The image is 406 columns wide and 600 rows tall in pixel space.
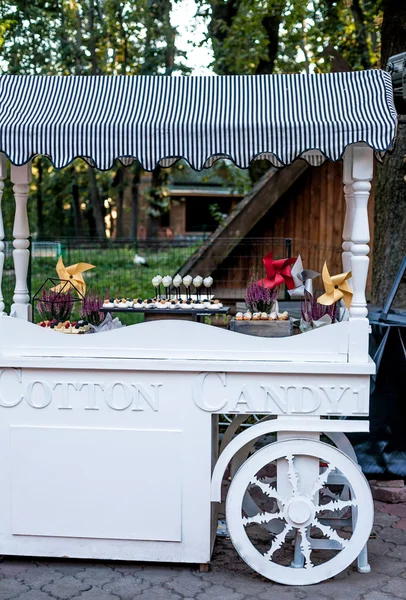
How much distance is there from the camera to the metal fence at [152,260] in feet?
30.1

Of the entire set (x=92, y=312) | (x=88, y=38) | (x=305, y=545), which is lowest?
(x=305, y=545)

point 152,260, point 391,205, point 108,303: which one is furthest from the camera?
point 152,260

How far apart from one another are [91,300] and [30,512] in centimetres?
129

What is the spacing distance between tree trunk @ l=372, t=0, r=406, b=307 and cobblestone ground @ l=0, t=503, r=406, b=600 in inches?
120

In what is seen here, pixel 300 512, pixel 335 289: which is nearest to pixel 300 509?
pixel 300 512

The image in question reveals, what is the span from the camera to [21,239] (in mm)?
4832

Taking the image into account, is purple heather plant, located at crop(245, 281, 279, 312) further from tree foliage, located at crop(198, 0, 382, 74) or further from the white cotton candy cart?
tree foliage, located at crop(198, 0, 382, 74)

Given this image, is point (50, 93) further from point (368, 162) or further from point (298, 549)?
point (298, 549)

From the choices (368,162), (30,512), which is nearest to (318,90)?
(368,162)

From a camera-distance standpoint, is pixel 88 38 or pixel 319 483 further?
pixel 88 38

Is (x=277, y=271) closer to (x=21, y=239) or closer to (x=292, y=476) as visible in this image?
(x=292, y=476)

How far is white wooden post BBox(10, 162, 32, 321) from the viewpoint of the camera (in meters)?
4.74

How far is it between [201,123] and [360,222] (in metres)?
0.93

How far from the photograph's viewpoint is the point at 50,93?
4.38 metres
